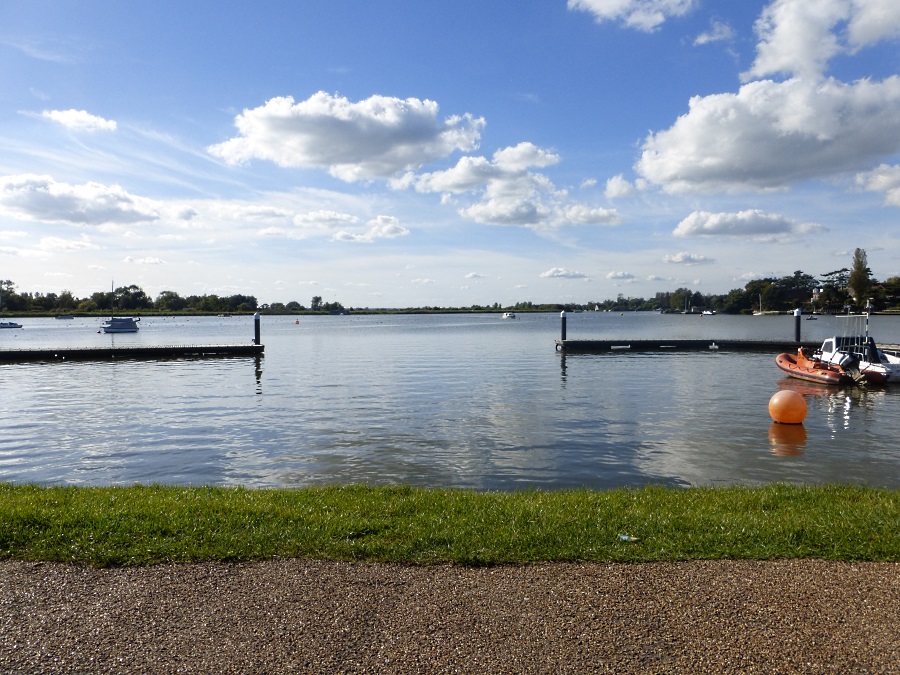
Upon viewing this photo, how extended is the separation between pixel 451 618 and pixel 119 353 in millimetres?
46786

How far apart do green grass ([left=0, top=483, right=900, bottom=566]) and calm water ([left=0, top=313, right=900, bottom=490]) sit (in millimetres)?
3687

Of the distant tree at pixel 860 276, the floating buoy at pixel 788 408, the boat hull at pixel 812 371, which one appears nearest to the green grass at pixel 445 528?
the floating buoy at pixel 788 408

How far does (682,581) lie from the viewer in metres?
5.59

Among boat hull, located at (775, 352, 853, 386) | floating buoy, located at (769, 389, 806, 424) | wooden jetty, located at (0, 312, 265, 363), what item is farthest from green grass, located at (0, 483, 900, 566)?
wooden jetty, located at (0, 312, 265, 363)

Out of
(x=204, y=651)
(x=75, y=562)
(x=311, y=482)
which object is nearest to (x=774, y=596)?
(x=204, y=651)

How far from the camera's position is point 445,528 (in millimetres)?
7074

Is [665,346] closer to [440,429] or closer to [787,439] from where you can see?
[787,439]

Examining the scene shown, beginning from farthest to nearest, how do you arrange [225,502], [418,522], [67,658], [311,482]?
[311,482] < [225,502] < [418,522] < [67,658]

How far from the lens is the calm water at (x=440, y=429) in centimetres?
1331

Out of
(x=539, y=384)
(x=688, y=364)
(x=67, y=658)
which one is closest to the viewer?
(x=67, y=658)

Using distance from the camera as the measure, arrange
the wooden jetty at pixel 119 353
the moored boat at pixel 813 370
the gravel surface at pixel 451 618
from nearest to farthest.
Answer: the gravel surface at pixel 451 618 → the moored boat at pixel 813 370 → the wooden jetty at pixel 119 353

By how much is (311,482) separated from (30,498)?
4932 millimetres

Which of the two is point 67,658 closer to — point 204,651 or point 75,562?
point 204,651

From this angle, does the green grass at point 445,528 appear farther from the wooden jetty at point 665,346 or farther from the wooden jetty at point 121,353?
the wooden jetty at point 665,346
